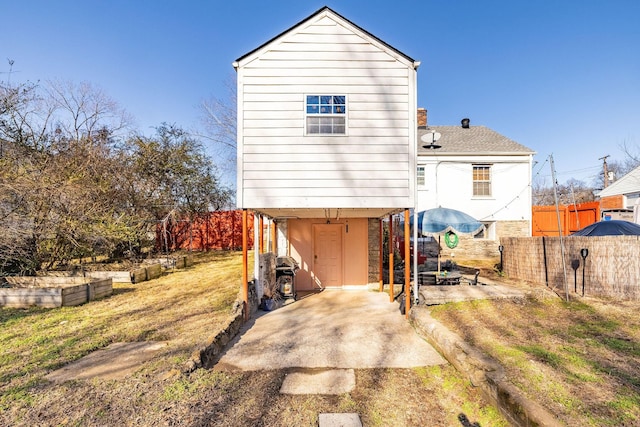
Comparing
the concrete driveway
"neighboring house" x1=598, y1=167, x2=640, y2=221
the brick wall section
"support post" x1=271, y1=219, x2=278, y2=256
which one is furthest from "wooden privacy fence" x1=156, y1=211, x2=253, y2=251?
"neighboring house" x1=598, y1=167, x2=640, y2=221

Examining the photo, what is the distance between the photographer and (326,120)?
681 cm

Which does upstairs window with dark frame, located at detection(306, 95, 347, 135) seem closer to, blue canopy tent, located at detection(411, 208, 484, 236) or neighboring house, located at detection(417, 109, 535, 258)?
blue canopy tent, located at detection(411, 208, 484, 236)

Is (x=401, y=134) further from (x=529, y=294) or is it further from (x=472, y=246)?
(x=472, y=246)

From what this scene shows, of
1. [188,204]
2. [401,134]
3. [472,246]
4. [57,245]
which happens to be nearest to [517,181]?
[472,246]

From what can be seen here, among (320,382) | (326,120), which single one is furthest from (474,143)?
(320,382)

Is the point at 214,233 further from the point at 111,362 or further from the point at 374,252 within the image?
the point at 111,362

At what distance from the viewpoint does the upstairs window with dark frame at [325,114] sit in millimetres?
6797

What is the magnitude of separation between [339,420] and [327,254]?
7.10 metres

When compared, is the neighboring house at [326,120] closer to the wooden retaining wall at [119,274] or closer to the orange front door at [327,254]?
the orange front door at [327,254]

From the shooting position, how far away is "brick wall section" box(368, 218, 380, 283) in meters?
10.1

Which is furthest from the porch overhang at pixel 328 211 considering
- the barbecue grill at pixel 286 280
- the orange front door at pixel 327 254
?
the barbecue grill at pixel 286 280

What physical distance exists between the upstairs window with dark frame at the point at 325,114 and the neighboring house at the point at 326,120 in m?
0.02

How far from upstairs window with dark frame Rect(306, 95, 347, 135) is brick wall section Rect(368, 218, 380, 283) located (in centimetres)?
414

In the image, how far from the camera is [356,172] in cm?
668
